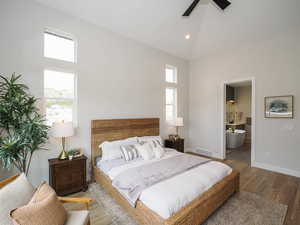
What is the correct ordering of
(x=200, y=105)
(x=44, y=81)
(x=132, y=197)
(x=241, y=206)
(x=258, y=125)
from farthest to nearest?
(x=200, y=105) < (x=258, y=125) < (x=44, y=81) < (x=241, y=206) < (x=132, y=197)

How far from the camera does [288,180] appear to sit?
313cm

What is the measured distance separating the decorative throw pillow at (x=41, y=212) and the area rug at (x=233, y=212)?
2.88 feet

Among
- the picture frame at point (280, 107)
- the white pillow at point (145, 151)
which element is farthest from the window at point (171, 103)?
the picture frame at point (280, 107)

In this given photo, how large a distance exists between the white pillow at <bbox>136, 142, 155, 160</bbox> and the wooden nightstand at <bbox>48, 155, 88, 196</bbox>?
109 centimetres

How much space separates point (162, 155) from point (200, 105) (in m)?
2.83

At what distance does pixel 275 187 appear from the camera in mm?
→ 2855

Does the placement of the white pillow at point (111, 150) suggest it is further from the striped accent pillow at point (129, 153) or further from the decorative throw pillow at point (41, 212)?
the decorative throw pillow at point (41, 212)

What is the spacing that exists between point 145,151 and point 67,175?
1.46 meters

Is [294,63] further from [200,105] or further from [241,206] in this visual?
[241,206]

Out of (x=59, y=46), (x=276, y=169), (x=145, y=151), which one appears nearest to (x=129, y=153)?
(x=145, y=151)

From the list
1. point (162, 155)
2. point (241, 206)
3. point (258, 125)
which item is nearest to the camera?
point (241, 206)

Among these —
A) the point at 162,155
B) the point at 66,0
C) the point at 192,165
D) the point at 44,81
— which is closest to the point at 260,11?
the point at 192,165

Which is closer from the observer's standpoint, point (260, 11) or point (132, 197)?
point (132, 197)

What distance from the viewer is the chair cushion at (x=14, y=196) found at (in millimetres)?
1126
